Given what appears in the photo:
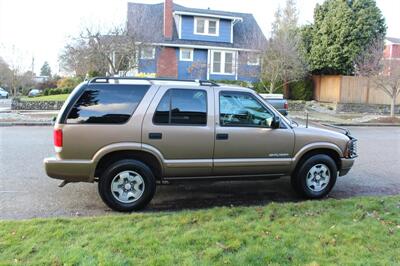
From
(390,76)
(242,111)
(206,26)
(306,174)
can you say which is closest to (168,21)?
(206,26)

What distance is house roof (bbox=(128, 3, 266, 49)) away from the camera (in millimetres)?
25844

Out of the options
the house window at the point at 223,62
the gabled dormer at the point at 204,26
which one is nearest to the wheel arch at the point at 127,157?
the house window at the point at 223,62

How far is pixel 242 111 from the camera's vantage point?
18.9ft

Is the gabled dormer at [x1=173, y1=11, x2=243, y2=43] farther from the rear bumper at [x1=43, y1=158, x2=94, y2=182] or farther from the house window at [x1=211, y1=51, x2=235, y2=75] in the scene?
the rear bumper at [x1=43, y1=158, x2=94, y2=182]

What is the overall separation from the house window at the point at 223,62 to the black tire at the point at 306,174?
2503 centimetres

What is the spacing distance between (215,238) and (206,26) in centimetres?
2859

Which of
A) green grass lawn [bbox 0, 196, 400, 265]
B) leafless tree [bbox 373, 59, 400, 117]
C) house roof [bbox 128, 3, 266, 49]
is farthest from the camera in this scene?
house roof [bbox 128, 3, 266, 49]

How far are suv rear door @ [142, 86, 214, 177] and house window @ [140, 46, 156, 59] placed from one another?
780 inches

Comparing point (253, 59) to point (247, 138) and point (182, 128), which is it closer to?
point (247, 138)

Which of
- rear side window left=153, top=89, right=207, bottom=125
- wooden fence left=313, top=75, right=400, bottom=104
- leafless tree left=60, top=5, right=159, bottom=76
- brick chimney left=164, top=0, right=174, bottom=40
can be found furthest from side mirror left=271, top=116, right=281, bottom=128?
brick chimney left=164, top=0, right=174, bottom=40

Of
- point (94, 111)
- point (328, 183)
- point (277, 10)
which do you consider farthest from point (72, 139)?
point (277, 10)

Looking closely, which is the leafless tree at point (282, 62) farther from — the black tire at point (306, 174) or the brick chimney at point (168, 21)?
the black tire at point (306, 174)

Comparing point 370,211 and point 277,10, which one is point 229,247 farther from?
point 277,10

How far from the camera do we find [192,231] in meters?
4.23
